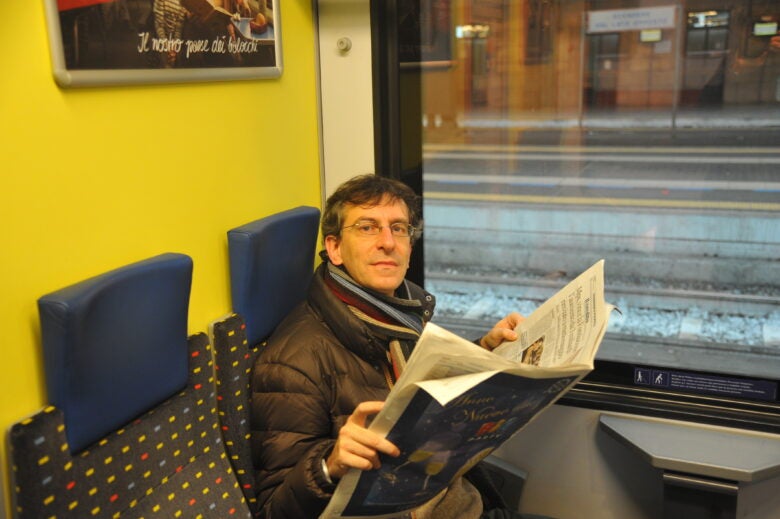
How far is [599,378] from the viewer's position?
2377mm

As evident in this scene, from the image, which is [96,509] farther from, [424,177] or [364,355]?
[424,177]

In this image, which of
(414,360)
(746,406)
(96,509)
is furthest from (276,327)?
(746,406)

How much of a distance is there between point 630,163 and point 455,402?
1.64m

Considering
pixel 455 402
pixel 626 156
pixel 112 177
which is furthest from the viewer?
pixel 626 156

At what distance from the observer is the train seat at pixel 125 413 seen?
1.28 meters

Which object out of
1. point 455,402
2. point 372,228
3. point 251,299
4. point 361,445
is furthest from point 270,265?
point 455,402

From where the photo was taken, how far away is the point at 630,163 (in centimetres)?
253

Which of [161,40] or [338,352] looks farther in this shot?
[338,352]

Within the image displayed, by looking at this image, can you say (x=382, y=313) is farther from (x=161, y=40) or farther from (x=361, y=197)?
(x=161, y=40)

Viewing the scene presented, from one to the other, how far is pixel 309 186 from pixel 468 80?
64cm

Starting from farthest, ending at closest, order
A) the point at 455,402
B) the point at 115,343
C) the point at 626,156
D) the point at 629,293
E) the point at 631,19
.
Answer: the point at 629,293, the point at 626,156, the point at 631,19, the point at 115,343, the point at 455,402

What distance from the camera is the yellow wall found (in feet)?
4.21

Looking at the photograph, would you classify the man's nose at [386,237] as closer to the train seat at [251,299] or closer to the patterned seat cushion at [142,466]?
the train seat at [251,299]

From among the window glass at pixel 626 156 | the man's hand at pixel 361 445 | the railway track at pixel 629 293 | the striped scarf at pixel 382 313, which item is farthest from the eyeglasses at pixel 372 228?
the railway track at pixel 629 293
